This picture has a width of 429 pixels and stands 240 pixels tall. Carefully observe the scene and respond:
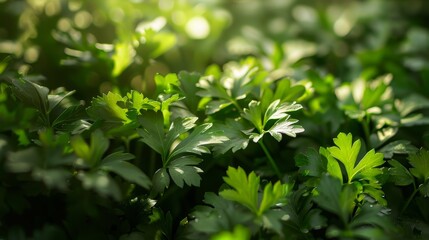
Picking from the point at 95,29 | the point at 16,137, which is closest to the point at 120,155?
the point at 16,137

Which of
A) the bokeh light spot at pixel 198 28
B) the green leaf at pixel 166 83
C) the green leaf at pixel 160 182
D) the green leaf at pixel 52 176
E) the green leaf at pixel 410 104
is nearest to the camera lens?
the green leaf at pixel 52 176

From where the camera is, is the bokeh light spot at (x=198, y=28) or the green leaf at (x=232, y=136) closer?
the green leaf at (x=232, y=136)

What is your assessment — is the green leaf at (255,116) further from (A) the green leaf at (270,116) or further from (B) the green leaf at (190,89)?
(B) the green leaf at (190,89)

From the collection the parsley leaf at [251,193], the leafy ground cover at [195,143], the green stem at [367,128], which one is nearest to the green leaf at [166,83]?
the leafy ground cover at [195,143]

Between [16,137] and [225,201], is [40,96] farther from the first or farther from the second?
[225,201]

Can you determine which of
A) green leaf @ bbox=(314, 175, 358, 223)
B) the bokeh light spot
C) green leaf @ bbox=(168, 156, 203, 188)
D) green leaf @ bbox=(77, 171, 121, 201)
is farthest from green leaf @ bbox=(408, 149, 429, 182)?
the bokeh light spot

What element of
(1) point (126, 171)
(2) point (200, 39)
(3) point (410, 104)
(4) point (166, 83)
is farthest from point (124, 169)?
(2) point (200, 39)

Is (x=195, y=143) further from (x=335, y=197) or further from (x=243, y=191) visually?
(x=335, y=197)
